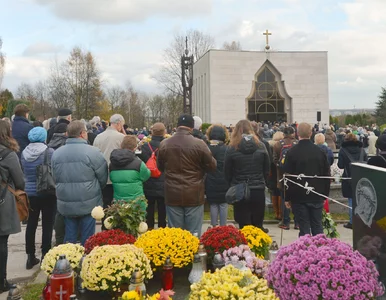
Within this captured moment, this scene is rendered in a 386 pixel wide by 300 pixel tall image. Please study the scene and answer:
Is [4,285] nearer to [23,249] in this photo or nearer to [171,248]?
[23,249]

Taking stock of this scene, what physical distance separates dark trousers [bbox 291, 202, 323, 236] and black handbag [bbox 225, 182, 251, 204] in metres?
0.81

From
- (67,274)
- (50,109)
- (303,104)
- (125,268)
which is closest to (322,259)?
(125,268)

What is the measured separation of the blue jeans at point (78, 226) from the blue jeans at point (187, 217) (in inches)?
42.6

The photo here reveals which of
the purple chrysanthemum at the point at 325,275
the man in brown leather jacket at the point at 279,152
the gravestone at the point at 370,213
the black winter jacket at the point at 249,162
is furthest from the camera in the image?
the man in brown leather jacket at the point at 279,152

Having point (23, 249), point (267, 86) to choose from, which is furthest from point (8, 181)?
point (267, 86)

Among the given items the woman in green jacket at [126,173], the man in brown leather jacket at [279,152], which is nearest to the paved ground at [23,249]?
the man in brown leather jacket at [279,152]

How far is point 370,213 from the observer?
346 cm

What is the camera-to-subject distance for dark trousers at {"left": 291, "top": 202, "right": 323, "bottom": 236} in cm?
628

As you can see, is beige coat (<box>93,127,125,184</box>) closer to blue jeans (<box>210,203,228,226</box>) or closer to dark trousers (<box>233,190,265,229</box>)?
blue jeans (<box>210,203,228,226</box>)

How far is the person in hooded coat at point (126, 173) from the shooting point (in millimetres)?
6312

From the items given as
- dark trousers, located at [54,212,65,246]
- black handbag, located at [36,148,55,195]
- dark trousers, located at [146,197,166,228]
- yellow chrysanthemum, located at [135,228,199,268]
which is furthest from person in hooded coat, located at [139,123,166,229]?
yellow chrysanthemum, located at [135,228,199,268]

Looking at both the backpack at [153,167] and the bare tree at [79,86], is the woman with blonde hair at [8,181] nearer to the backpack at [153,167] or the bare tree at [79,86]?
the backpack at [153,167]

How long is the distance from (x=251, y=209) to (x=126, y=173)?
1.90 metres

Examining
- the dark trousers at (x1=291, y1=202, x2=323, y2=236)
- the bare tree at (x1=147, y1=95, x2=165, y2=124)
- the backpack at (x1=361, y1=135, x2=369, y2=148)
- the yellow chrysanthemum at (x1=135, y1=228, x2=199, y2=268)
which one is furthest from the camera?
the bare tree at (x1=147, y1=95, x2=165, y2=124)
